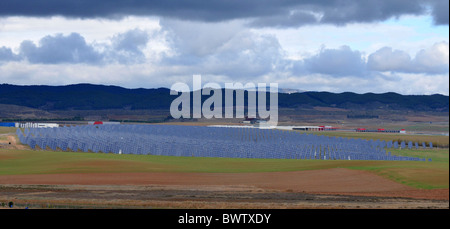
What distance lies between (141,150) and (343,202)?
4464 cm

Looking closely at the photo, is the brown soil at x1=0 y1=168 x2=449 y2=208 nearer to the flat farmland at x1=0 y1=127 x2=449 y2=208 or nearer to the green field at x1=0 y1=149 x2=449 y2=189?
the flat farmland at x1=0 y1=127 x2=449 y2=208

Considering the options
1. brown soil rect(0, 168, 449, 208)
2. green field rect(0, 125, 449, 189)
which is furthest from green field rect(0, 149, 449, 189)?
brown soil rect(0, 168, 449, 208)

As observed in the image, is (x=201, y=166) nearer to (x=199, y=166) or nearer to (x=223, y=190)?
(x=199, y=166)

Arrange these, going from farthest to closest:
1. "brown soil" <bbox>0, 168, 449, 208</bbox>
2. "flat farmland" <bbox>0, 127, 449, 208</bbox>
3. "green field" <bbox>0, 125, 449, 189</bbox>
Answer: "green field" <bbox>0, 125, 449, 189</bbox>
"flat farmland" <bbox>0, 127, 449, 208</bbox>
"brown soil" <bbox>0, 168, 449, 208</bbox>

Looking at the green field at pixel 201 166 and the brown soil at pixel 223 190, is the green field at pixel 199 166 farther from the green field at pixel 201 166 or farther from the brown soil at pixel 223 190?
the brown soil at pixel 223 190

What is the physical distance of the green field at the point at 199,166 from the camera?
4981 cm

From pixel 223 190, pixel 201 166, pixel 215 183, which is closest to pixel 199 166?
pixel 201 166

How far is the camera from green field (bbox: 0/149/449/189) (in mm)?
49812

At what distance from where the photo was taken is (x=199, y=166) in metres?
62.2

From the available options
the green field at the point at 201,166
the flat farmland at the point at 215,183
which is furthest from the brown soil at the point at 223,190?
the green field at the point at 201,166

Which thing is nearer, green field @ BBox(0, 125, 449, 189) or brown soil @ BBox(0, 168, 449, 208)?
brown soil @ BBox(0, 168, 449, 208)
